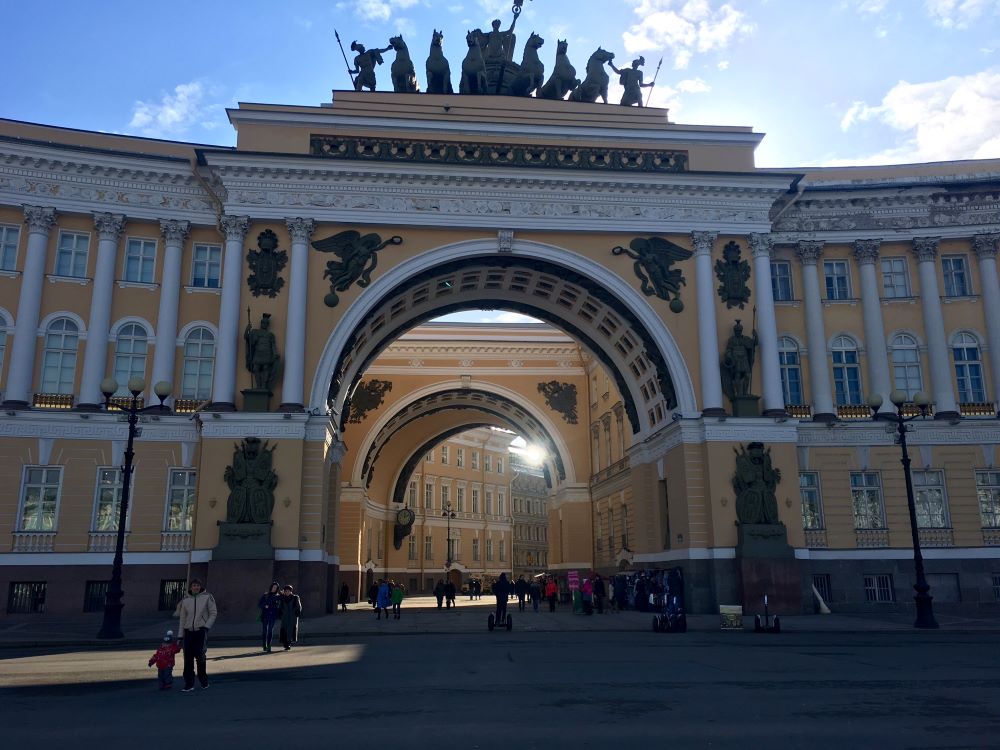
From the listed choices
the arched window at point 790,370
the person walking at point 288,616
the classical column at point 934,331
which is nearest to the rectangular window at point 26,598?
the person walking at point 288,616

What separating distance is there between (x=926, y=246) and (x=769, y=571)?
581 inches

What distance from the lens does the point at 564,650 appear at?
17.3 m

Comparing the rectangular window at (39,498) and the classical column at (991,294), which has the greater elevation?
the classical column at (991,294)

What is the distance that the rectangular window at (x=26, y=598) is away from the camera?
2555 cm

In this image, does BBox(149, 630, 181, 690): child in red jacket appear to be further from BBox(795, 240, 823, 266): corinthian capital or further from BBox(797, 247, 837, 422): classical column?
BBox(795, 240, 823, 266): corinthian capital

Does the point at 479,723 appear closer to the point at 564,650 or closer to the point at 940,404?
the point at 564,650

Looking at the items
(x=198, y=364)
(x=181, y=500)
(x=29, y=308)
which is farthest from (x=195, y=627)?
(x=29, y=308)

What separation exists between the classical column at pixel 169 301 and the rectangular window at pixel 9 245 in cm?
467

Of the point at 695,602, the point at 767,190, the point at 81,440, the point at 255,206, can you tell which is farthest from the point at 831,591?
A: the point at 81,440

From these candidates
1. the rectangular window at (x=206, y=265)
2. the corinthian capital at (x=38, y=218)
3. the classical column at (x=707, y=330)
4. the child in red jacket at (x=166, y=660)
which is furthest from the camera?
the rectangular window at (x=206, y=265)

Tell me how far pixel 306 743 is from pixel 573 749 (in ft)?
8.68

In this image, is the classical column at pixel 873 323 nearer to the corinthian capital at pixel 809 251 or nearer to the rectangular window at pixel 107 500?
the corinthian capital at pixel 809 251

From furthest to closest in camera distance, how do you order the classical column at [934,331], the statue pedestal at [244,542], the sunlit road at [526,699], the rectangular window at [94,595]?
the classical column at [934,331] → the rectangular window at [94,595] → the statue pedestal at [244,542] → the sunlit road at [526,699]

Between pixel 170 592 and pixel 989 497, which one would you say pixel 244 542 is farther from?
pixel 989 497
